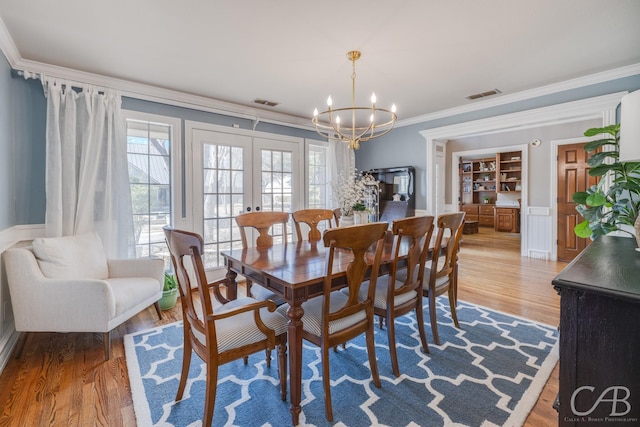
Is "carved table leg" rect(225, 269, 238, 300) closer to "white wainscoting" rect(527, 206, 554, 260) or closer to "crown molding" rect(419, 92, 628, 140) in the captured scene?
"crown molding" rect(419, 92, 628, 140)

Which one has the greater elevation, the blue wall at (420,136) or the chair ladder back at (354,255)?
the blue wall at (420,136)

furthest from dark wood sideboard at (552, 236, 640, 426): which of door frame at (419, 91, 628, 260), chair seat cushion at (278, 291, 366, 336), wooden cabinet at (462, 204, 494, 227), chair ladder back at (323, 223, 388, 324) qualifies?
wooden cabinet at (462, 204, 494, 227)

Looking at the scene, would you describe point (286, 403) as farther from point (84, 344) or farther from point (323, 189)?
point (323, 189)

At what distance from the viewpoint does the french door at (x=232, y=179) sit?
12.6ft

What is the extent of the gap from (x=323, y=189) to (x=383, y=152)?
1286 mm

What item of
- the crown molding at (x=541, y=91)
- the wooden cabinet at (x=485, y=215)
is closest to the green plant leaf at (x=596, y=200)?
the crown molding at (x=541, y=91)

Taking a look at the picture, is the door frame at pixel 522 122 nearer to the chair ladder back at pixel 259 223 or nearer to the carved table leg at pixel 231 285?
the chair ladder back at pixel 259 223

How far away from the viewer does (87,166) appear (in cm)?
295

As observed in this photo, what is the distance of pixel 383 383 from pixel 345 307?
0.60 m

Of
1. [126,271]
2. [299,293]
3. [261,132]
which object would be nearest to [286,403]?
[299,293]

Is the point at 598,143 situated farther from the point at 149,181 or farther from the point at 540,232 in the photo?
the point at 149,181

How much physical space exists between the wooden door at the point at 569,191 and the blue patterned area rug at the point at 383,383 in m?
3.35

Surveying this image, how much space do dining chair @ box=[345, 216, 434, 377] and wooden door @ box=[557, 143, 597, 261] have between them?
14.3ft

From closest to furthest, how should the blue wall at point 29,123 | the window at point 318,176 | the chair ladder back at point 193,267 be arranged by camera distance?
the chair ladder back at point 193,267, the blue wall at point 29,123, the window at point 318,176
